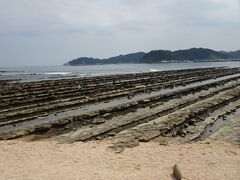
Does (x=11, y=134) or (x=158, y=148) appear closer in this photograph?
(x=158, y=148)

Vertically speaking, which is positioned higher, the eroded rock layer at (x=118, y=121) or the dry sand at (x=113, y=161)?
the dry sand at (x=113, y=161)

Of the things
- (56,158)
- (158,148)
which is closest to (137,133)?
(158,148)

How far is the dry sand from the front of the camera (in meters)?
8.38

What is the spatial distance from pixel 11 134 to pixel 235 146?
26.8 feet

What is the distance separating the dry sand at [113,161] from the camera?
27.5ft

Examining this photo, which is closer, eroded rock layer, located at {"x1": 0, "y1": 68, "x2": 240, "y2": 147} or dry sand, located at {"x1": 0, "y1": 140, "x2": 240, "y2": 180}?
dry sand, located at {"x1": 0, "y1": 140, "x2": 240, "y2": 180}

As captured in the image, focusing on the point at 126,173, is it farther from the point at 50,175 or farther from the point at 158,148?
the point at 158,148

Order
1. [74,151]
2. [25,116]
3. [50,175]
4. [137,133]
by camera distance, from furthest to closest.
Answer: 1. [25,116]
2. [137,133]
3. [74,151]
4. [50,175]

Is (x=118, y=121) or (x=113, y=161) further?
(x=118, y=121)

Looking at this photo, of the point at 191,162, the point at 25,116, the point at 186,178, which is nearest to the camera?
the point at 186,178

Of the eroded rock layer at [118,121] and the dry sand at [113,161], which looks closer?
the dry sand at [113,161]

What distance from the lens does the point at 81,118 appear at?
56.5 feet

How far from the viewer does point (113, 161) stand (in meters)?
9.67

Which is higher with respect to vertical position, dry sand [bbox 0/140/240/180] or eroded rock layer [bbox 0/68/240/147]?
dry sand [bbox 0/140/240/180]
